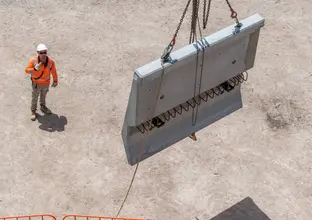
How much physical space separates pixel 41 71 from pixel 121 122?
2.27 m

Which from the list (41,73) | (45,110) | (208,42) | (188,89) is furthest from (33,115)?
(208,42)

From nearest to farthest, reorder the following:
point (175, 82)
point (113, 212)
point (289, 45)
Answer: point (175, 82) < point (113, 212) < point (289, 45)

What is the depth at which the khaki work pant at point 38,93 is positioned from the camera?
1290cm

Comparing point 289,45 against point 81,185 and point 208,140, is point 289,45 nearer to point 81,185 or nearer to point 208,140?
point 208,140

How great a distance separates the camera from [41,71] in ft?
41.1

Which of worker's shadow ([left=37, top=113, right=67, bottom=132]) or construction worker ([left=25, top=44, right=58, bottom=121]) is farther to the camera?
worker's shadow ([left=37, top=113, right=67, bottom=132])

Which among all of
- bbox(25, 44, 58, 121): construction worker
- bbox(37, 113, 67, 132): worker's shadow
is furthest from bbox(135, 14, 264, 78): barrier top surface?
bbox(37, 113, 67, 132): worker's shadow

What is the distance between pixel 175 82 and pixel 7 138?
5.09 metres

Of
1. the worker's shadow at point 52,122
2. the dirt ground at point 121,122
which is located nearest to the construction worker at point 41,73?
the worker's shadow at point 52,122

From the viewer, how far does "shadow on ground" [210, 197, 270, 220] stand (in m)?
11.8

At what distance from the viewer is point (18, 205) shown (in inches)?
464

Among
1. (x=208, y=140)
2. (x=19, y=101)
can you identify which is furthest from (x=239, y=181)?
(x=19, y=101)

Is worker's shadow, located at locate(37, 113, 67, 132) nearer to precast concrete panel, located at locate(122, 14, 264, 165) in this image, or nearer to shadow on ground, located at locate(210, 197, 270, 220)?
precast concrete panel, located at locate(122, 14, 264, 165)

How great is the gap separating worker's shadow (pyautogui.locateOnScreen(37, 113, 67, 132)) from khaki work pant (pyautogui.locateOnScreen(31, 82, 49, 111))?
0.34 meters
